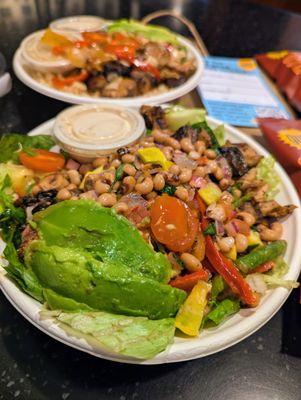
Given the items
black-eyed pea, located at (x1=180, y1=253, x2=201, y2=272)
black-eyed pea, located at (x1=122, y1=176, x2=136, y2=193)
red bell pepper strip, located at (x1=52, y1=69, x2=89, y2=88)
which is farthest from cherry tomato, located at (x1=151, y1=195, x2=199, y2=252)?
red bell pepper strip, located at (x1=52, y1=69, x2=89, y2=88)

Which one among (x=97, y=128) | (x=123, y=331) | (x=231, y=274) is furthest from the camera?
(x=97, y=128)

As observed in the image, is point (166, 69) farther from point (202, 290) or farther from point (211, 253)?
point (202, 290)

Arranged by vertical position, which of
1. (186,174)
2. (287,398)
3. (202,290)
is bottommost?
(287,398)

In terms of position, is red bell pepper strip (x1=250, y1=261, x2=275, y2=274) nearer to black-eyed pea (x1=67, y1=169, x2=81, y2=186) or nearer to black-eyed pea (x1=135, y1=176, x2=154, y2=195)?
black-eyed pea (x1=135, y1=176, x2=154, y2=195)

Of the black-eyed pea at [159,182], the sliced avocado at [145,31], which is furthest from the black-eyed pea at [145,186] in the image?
the sliced avocado at [145,31]

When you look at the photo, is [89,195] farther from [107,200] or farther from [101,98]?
[101,98]

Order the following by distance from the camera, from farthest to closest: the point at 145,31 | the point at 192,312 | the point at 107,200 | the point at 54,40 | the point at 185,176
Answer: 1. the point at 145,31
2. the point at 54,40
3. the point at 185,176
4. the point at 107,200
5. the point at 192,312

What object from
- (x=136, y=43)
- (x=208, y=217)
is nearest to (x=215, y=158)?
(x=208, y=217)

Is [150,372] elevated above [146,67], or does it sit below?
below

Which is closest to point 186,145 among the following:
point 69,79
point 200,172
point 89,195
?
point 200,172
